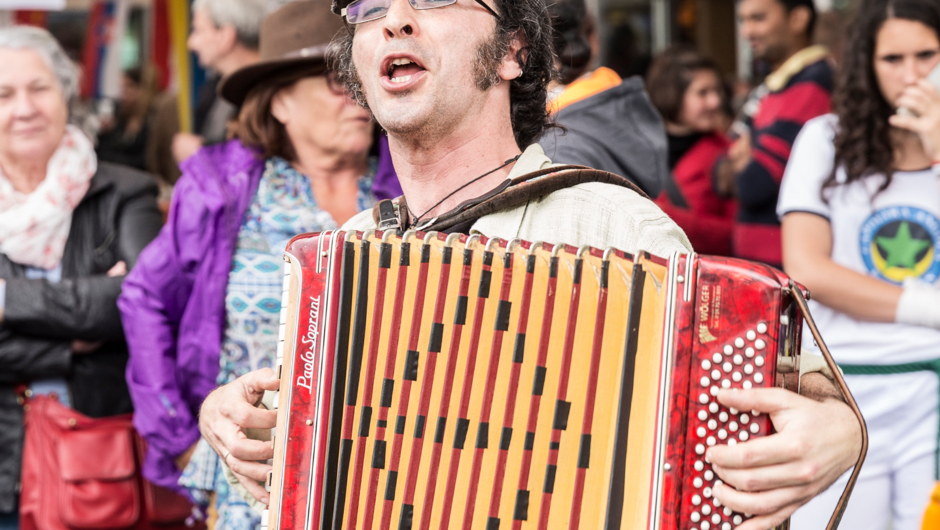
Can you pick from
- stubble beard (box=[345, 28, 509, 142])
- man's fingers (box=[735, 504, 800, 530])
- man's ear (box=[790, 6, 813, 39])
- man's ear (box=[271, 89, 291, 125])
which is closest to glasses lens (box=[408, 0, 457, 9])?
stubble beard (box=[345, 28, 509, 142])

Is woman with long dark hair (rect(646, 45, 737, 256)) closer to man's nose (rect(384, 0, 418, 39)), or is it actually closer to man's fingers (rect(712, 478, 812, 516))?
man's nose (rect(384, 0, 418, 39))

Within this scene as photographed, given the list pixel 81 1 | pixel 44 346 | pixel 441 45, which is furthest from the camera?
pixel 81 1

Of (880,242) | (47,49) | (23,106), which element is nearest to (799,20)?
(880,242)

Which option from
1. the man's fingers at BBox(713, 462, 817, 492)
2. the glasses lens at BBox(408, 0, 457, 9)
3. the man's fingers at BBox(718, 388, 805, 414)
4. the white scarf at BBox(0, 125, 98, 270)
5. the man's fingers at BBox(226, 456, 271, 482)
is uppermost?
the glasses lens at BBox(408, 0, 457, 9)

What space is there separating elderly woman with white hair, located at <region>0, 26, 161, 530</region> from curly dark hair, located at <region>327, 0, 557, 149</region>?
4.61 feet

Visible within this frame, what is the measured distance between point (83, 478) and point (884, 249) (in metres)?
2.72

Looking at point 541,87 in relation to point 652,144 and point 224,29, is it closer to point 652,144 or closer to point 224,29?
point 652,144

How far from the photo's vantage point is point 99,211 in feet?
10.8

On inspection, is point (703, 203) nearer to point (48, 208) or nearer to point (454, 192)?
point (48, 208)

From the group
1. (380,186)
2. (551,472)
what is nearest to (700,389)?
(551,472)

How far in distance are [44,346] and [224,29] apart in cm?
174

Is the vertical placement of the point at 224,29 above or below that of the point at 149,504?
above

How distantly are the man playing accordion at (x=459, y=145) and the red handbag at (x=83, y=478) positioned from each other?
1209 millimetres

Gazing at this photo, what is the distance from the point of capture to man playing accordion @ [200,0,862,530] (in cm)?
175
